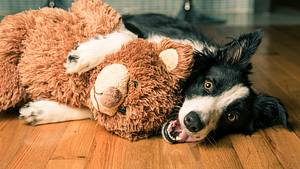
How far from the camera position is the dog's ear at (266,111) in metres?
2.12

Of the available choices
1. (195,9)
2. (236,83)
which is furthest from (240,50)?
(195,9)

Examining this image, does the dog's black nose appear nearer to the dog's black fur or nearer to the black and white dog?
the black and white dog

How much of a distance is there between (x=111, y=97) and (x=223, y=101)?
0.46 meters

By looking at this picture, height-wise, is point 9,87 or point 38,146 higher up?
point 9,87

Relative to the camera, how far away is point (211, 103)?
1.99 m

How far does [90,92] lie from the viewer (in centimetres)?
202

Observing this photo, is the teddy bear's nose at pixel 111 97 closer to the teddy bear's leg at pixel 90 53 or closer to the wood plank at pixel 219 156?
the teddy bear's leg at pixel 90 53

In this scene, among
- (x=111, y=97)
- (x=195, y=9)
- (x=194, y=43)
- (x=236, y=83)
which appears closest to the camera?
(x=111, y=97)

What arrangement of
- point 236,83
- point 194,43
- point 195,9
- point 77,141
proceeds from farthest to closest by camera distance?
1. point 195,9
2. point 194,43
3. point 236,83
4. point 77,141

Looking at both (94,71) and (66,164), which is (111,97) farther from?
(66,164)

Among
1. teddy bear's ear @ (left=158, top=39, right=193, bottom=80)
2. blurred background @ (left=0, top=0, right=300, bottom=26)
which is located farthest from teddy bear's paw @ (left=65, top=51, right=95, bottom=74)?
blurred background @ (left=0, top=0, right=300, bottom=26)

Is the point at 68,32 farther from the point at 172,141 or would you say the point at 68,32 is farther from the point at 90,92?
the point at 172,141

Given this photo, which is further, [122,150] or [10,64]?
[10,64]


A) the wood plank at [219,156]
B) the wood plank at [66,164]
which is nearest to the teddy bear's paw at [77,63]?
the wood plank at [66,164]
